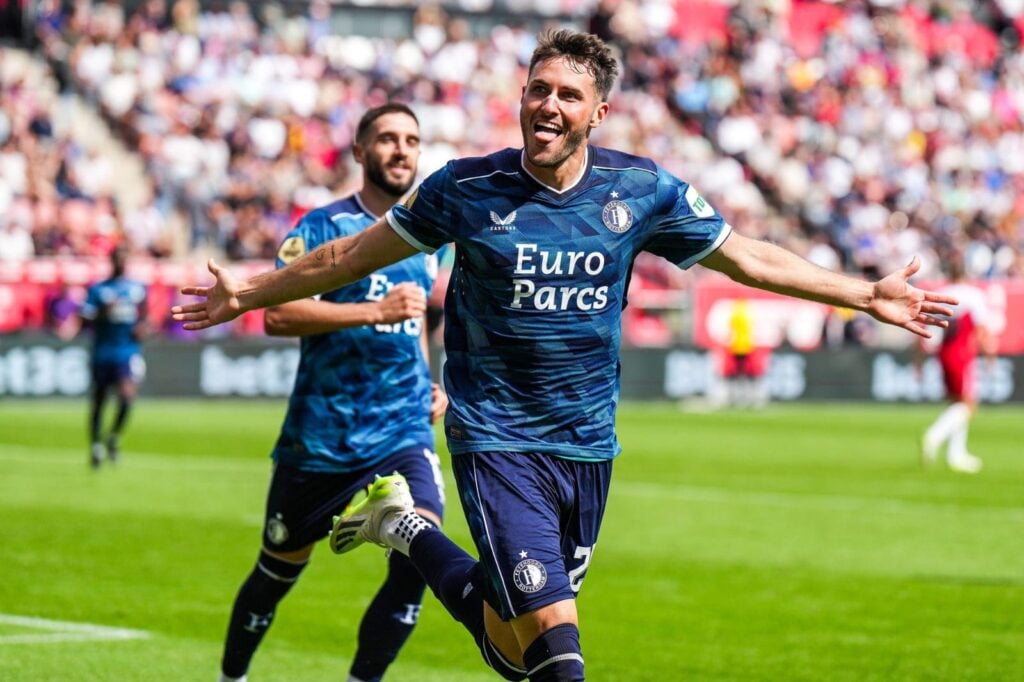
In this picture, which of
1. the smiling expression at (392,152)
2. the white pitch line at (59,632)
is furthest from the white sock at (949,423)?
the smiling expression at (392,152)

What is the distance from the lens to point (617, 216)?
6.10m

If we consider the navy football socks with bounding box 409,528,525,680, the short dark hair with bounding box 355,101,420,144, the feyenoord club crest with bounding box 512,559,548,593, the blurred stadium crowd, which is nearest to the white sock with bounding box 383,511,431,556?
the navy football socks with bounding box 409,528,525,680

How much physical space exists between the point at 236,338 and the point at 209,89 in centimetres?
569

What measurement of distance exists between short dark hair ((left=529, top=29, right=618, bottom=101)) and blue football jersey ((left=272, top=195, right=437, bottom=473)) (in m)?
1.81

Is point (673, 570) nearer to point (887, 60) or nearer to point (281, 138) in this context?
point (281, 138)

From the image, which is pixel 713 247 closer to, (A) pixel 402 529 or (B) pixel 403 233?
(B) pixel 403 233

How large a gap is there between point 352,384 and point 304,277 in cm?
148

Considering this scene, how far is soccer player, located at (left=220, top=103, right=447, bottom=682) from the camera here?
762cm

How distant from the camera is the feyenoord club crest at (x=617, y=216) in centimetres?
609

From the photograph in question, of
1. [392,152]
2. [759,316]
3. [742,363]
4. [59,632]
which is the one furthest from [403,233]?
[759,316]

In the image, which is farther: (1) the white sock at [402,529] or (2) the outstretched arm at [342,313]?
(2) the outstretched arm at [342,313]

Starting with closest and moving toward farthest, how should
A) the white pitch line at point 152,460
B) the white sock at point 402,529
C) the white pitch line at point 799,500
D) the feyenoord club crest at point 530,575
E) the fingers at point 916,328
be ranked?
the feyenoord club crest at point 530,575 → the fingers at point 916,328 → the white sock at point 402,529 → the white pitch line at point 799,500 → the white pitch line at point 152,460

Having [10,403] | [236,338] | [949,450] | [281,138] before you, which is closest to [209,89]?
[281,138]

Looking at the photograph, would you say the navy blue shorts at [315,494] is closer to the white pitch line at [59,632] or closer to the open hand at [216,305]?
the open hand at [216,305]
